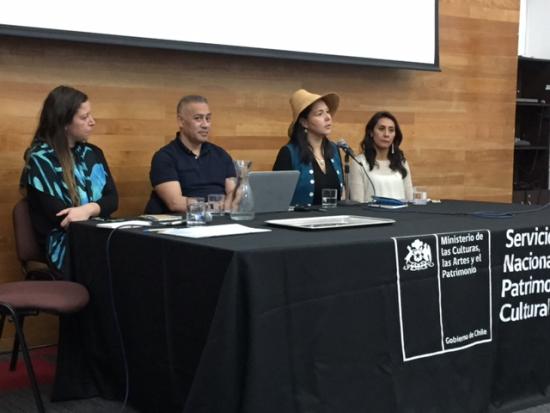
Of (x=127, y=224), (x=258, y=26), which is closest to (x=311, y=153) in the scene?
(x=258, y=26)

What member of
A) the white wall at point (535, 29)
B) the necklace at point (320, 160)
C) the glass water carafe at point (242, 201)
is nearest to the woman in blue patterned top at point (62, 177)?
the glass water carafe at point (242, 201)

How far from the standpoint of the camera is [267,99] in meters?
4.30

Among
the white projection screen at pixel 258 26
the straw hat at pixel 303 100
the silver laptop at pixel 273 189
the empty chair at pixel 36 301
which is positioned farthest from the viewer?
the straw hat at pixel 303 100

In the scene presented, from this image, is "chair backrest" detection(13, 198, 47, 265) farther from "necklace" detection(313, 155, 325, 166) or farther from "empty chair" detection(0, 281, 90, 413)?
"necklace" detection(313, 155, 325, 166)

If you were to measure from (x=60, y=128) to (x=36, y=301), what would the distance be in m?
0.95

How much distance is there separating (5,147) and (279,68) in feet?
5.53

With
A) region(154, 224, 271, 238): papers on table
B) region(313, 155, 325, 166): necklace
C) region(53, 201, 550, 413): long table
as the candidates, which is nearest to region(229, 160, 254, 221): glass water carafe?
region(53, 201, 550, 413): long table

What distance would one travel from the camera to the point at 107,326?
8.37 feet

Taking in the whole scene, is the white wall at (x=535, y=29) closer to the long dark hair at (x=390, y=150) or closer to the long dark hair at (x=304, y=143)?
the long dark hair at (x=390, y=150)

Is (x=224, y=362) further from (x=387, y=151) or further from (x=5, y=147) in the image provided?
(x=387, y=151)

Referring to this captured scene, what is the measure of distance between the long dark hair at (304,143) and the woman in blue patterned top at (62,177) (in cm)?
100

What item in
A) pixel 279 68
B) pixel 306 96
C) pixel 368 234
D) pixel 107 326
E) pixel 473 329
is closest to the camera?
pixel 368 234

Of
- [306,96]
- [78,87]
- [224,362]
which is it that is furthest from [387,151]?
[224,362]

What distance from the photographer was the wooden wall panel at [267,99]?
3447 mm
